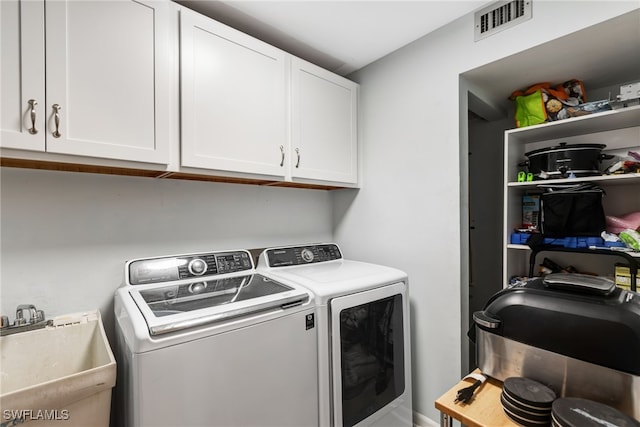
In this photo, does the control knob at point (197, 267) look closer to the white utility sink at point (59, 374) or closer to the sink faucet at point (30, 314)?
the white utility sink at point (59, 374)

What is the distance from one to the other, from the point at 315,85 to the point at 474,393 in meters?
1.89

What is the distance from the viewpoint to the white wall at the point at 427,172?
1.72m

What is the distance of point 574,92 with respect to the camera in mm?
1724

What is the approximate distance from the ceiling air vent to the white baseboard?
238 centimetres

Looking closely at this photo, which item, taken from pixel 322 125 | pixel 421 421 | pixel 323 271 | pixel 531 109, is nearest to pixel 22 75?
A: pixel 322 125

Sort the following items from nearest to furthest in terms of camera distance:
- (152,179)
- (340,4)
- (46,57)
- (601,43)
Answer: (46,57), (601,43), (340,4), (152,179)

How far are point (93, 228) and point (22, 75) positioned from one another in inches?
28.5

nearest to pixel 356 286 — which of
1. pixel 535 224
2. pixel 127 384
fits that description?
pixel 127 384

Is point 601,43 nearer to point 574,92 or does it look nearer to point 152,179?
point 574,92

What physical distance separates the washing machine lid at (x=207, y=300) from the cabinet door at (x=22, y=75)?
0.75 m

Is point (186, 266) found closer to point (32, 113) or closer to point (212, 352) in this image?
point (212, 352)

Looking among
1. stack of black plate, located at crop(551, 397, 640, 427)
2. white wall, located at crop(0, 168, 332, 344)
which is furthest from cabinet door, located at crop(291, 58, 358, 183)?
stack of black plate, located at crop(551, 397, 640, 427)

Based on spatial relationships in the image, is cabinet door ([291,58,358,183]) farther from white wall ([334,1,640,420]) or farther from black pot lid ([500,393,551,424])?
black pot lid ([500,393,551,424])

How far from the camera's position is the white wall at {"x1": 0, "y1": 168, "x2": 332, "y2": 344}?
130cm
